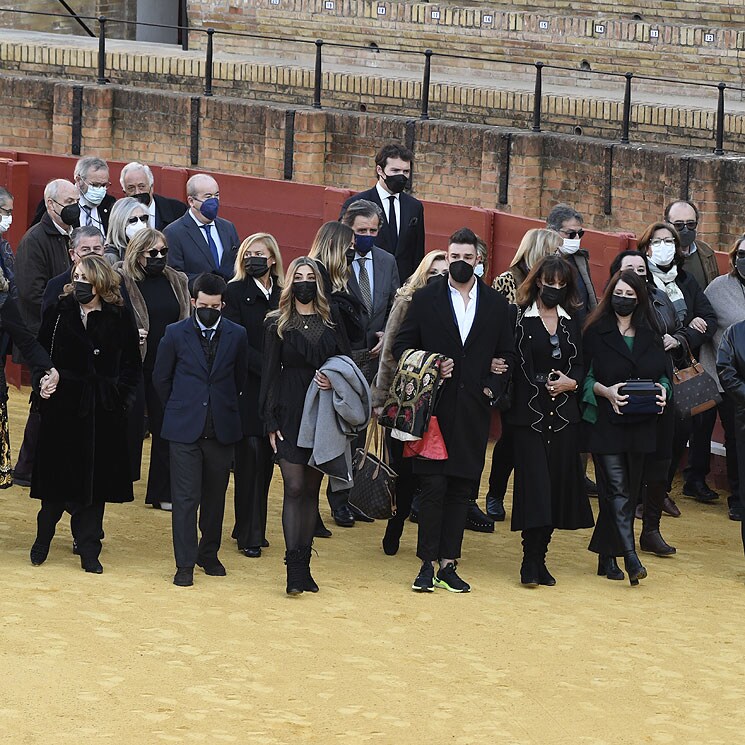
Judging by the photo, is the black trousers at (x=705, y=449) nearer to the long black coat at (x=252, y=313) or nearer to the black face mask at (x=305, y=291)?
the long black coat at (x=252, y=313)

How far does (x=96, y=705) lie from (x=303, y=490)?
6.71 feet

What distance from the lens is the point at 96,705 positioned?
791 centimetres

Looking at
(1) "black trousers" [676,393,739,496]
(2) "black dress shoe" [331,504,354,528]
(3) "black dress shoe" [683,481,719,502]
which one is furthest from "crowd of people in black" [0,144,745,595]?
(3) "black dress shoe" [683,481,719,502]

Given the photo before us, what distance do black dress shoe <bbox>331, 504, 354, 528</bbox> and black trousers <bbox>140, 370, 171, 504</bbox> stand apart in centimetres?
99

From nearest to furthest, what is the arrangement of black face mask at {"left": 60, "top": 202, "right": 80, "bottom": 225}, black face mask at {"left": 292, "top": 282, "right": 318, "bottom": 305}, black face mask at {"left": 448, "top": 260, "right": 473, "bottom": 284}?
black face mask at {"left": 292, "top": 282, "right": 318, "bottom": 305}
black face mask at {"left": 448, "top": 260, "right": 473, "bottom": 284}
black face mask at {"left": 60, "top": 202, "right": 80, "bottom": 225}

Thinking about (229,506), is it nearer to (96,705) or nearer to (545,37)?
(96,705)

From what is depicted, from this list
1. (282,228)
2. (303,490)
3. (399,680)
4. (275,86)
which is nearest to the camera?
(399,680)

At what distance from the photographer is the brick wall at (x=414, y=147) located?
1898cm

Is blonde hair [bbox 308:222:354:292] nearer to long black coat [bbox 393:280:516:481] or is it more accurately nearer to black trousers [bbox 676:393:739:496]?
long black coat [bbox 393:280:516:481]

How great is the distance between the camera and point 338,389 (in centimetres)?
955

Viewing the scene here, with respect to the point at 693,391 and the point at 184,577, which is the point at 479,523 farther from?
the point at 184,577

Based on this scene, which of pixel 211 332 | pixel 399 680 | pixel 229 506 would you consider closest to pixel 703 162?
pixel 229 506

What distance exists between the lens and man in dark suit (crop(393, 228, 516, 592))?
9711 mm

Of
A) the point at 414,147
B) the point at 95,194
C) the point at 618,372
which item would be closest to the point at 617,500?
the point at 618,372
